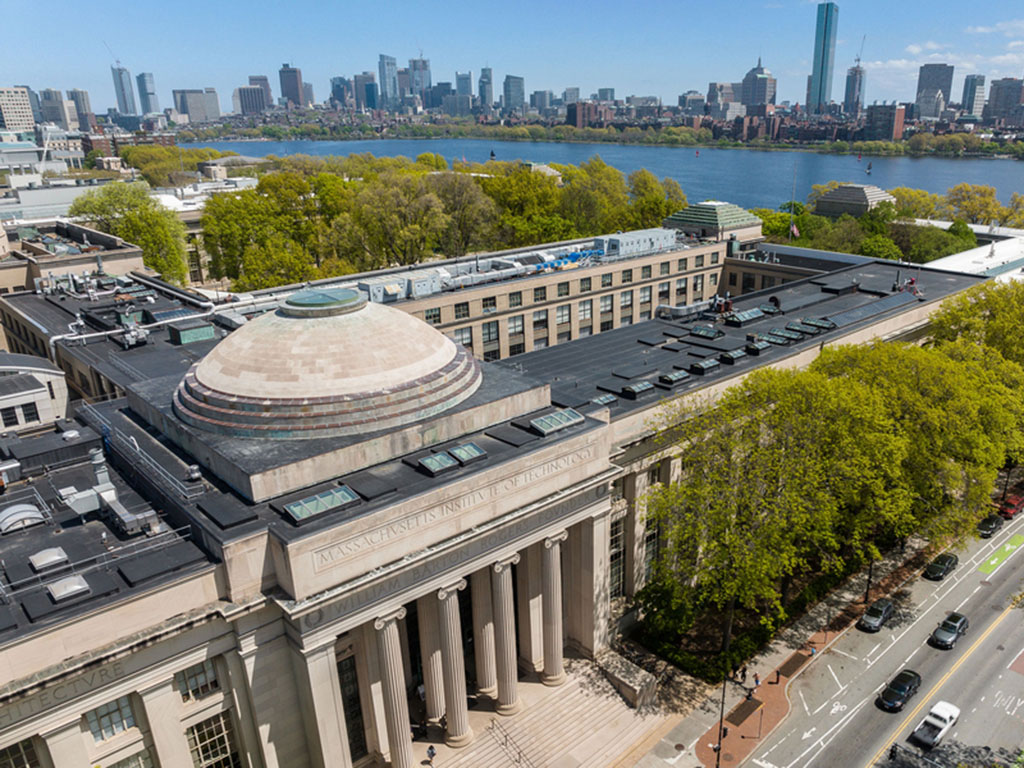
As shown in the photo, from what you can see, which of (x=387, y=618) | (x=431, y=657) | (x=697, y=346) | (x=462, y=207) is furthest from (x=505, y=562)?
(x=462, y=207)

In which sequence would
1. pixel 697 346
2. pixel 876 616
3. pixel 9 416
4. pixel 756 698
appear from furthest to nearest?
pixel 697 346
pixel 9 416
pixel 876 616
pixel 756 698

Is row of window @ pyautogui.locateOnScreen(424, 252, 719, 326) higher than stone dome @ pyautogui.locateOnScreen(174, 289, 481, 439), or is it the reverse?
stone dome @ pyautogui.locateOnScreen(174, 289, 481, 439)

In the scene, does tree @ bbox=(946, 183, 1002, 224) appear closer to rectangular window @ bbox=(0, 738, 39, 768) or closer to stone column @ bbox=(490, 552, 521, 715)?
stone column @ bbox=(490, 552, 521, 715)

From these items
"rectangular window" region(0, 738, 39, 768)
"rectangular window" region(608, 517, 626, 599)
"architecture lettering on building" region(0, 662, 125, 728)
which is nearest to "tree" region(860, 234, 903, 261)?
"rectangular window" region(608, 517, 626, 599)

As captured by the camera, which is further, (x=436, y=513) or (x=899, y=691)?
(x=899, y=691)

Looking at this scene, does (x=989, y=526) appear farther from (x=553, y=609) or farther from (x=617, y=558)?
(x=553, y=609)

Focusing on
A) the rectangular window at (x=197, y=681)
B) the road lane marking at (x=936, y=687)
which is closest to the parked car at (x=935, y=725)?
the road lane marking at (x=936, y=687)
